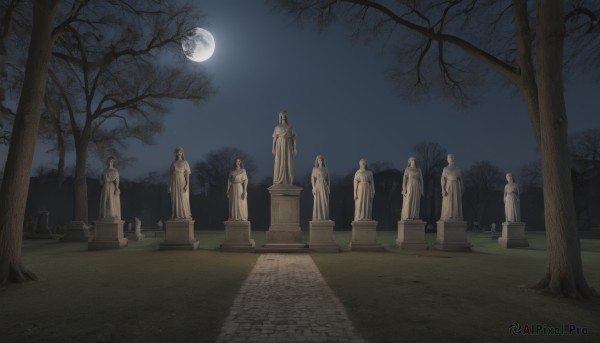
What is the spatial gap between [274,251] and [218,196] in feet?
100

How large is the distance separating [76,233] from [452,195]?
59.3 ft

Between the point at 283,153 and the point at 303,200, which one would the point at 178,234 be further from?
the point at 303,200

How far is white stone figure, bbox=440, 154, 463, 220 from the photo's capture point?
1705 centimetres

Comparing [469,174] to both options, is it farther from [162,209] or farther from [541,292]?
[541,292]

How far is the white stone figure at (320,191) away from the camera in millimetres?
16047

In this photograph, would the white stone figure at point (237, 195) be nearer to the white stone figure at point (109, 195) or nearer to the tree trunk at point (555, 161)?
the white stone figure at point (109, 195)

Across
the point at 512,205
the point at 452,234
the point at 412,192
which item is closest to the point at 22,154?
the point at 412,192

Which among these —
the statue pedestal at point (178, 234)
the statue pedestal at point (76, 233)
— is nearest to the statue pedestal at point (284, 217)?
the statue pedestal at point (178, 234)

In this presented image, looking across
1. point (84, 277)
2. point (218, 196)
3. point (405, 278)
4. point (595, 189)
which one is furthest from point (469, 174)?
point (84, 277)

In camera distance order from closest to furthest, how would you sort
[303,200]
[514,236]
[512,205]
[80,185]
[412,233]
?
[412,233], [514,236], [512,205], [80,185], [303,200]

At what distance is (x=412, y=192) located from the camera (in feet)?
56.0

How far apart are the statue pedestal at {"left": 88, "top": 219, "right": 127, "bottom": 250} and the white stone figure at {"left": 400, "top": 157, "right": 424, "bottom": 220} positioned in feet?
39.0

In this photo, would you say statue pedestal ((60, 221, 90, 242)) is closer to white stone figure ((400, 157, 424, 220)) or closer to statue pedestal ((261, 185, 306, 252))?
statue pedestal ((261, 185, 306, 252))

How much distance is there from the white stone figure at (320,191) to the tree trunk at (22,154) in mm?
9677
